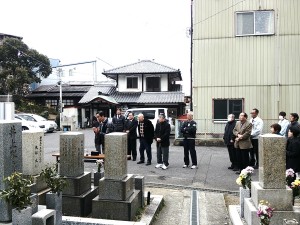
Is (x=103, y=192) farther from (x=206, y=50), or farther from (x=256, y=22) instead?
(x=256, y=22)

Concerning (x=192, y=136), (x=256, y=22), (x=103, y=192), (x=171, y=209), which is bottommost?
(x=171, y=209)

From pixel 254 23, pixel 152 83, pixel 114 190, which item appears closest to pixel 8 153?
pixel 114 190

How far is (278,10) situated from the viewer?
15.4m

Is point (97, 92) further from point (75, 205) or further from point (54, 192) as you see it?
point (54, 192)

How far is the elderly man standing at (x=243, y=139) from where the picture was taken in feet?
29.8

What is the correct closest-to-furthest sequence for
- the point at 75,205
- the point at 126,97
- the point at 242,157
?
the point at 75,205
the point at 242,157
the point at 126,97

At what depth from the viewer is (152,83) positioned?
29.7 meters

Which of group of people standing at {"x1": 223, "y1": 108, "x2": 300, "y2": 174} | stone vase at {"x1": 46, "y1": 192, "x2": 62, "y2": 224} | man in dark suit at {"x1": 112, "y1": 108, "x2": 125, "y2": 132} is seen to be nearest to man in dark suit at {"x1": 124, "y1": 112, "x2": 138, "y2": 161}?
man in dark suit at {"x1": 112, "y1": 108, "x2": 125, "y2": 132}

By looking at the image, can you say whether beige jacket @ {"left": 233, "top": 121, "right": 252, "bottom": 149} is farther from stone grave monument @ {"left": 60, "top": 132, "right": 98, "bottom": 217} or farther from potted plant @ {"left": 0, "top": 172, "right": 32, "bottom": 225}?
potted plant @ {"left": 0, "top": 172, "right": 32, "bottom": 225}

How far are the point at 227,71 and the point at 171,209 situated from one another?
1076cm

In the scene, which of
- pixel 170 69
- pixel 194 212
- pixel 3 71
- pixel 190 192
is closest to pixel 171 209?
pixel 194 212

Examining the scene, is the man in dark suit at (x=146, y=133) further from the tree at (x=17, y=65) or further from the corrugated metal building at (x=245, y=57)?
the tree at (x=17, y=65)

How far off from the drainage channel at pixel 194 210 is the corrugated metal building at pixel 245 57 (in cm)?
897

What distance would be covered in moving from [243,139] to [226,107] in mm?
7163
